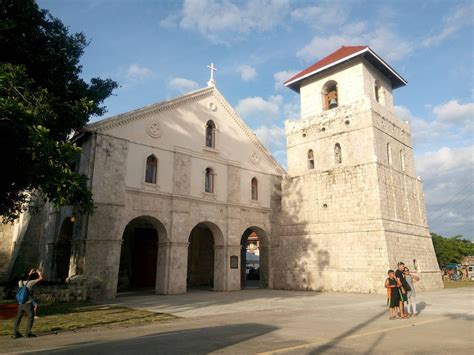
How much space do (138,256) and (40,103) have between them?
15.8m

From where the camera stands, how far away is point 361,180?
74.4 feet

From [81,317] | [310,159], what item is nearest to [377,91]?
[310,159]

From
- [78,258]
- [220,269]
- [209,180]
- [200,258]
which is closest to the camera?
[78,258]

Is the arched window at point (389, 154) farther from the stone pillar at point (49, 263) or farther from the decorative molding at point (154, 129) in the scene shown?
the stone pillar at point (49, 263)

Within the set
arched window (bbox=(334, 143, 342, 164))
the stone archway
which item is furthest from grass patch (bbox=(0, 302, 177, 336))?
arched window (bbox=(334, 143, 342, 164))

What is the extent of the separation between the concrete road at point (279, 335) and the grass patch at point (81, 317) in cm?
79

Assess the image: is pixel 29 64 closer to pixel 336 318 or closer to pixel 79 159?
pixel 79 159

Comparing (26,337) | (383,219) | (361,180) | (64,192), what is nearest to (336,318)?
(26,337)

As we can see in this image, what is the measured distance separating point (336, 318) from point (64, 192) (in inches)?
374

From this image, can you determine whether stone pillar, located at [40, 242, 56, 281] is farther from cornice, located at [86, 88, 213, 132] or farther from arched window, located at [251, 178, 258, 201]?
arched window, located at [251, 178, 258, 201]

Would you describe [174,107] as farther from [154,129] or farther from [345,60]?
[345,60]

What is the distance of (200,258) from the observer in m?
28.3

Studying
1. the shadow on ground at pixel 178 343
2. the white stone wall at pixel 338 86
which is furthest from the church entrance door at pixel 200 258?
the shadow on ground at pixel 178 343

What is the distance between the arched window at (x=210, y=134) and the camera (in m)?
23.9
